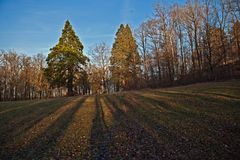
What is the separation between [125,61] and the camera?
38.3m

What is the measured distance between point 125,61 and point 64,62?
506 inches

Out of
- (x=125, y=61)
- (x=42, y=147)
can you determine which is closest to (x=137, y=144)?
(x=42, y=147)

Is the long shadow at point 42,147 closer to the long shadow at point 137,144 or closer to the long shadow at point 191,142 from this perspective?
the long shadow at point 137,144

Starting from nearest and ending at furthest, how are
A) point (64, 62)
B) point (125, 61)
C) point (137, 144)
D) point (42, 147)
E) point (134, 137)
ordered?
point (137, 144) → point (42, 147) → point (134, 137) → point (64, 62) → point (125, 61)

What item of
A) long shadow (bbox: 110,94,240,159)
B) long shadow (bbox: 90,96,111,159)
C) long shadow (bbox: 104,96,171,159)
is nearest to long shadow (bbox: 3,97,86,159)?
long shadow (bbox: 90,96,111,159)

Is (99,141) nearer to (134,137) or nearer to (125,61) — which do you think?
(134,137)

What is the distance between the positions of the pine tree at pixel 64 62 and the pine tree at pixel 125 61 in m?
8.73

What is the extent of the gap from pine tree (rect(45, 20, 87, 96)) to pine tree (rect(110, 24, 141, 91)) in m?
8.73

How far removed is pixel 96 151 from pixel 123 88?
1295 inches

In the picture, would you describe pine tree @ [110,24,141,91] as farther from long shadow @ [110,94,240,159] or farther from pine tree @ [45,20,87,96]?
long shadow @ [110,94,240,159]

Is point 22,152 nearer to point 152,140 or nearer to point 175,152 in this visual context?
point 152,140

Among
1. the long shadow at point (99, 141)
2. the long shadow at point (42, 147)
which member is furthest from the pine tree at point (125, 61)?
the long shadow at point (42, 147)

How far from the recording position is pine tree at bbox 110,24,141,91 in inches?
1483

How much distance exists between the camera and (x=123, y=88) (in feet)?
126
